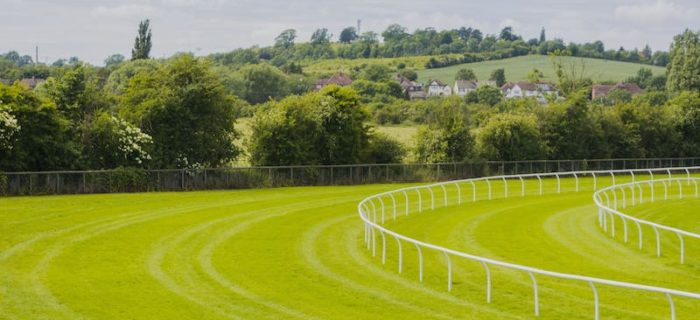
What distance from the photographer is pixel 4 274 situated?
17.6 metres

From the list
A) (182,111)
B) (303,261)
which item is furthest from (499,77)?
(303,261)

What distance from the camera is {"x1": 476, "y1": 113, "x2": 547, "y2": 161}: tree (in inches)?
1925

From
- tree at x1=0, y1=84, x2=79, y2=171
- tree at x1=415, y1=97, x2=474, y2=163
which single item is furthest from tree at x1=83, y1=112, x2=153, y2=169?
tree at x1=415, y1=97, x2=474, y2=163

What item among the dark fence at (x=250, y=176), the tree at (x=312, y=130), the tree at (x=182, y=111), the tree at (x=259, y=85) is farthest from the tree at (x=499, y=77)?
the tree at (x=182, y=111)

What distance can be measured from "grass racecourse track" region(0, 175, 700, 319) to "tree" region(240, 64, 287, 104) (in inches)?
2386

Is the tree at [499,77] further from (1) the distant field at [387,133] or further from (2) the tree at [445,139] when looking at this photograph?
(2) the tree at [445,139]

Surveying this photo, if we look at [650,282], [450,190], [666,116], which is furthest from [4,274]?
[666,116]

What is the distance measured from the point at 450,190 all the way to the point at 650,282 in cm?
2186

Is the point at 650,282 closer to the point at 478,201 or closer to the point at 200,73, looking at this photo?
the point at 478,201

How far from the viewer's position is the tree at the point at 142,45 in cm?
8200

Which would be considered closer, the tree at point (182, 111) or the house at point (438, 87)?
the tree at point (182, 111)

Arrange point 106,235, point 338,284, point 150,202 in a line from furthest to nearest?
1. point 150,202
2. point 106,235
3. point 338,284

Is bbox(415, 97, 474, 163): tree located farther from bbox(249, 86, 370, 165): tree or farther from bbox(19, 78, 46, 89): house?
bbox(19, 78, 46, 89): house

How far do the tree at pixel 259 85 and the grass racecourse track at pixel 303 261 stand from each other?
60.6m
